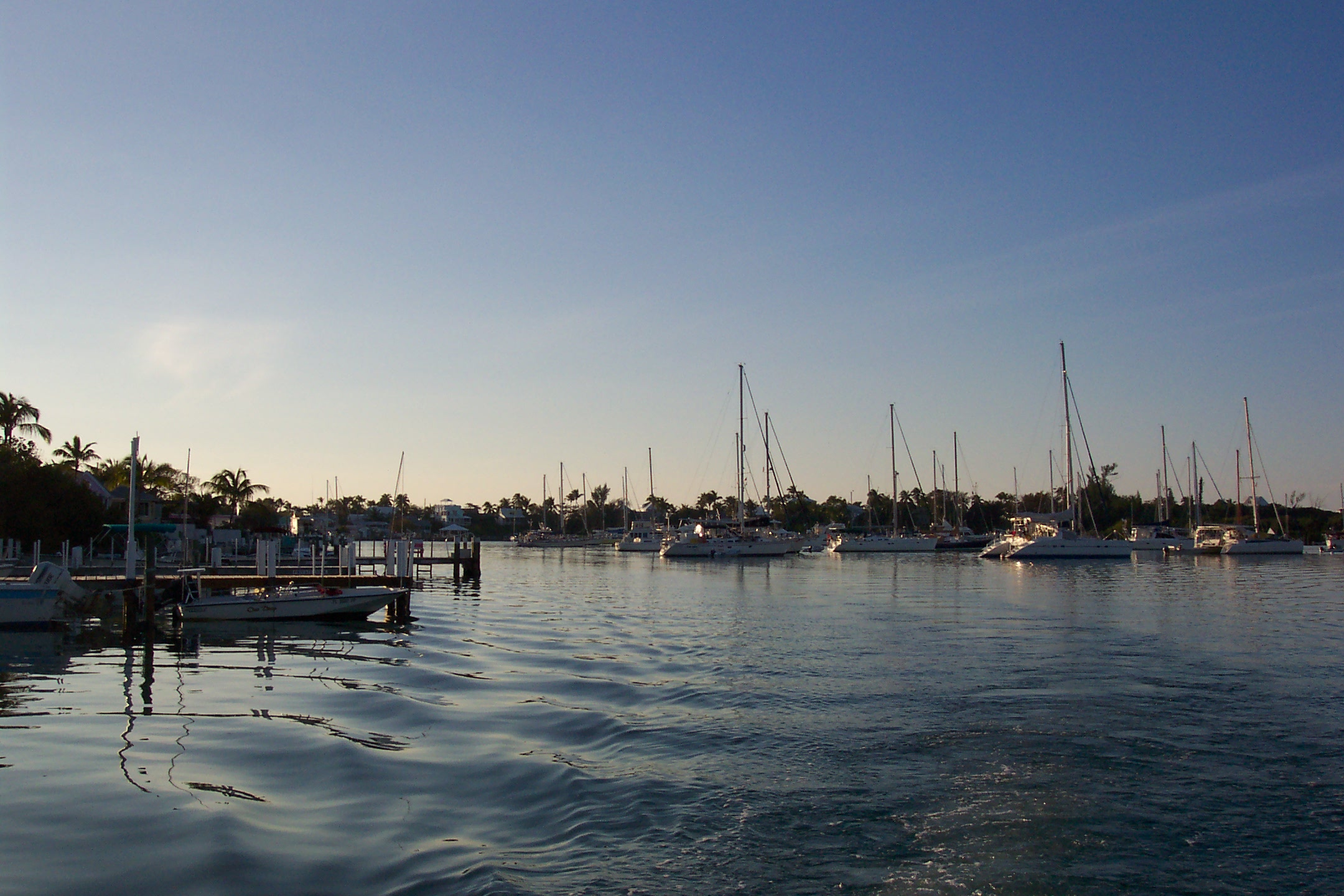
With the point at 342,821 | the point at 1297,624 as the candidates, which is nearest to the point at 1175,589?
the point at 1297,624

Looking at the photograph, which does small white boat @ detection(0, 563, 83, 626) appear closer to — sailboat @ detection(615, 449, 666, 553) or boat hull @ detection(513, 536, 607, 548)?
sailboat @ detection(615, 449, 666, 553)

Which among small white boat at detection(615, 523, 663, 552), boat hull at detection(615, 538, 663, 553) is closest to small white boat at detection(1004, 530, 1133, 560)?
small white boat at detection(615, 523, 663, 552)

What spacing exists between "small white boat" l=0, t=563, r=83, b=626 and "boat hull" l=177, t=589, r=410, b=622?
11.6 feet

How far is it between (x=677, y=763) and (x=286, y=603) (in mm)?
22960

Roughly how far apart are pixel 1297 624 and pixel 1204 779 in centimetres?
2313

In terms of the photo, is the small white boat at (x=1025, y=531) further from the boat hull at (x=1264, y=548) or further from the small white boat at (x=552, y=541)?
the small white boat at (x=552, y=541)

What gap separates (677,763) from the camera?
14.3 m

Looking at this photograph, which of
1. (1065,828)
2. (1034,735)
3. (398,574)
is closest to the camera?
(1065,828)

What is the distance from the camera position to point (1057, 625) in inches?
1256

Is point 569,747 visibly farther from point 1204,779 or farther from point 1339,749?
point 1339,749

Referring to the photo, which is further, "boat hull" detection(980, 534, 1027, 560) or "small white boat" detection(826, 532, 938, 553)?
"small white boat" detection(826, 532, 938, 553)

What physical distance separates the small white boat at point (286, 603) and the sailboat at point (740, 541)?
60.3 metres

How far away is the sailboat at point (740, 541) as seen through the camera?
308 feet

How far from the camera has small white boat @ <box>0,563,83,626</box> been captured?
29922 mm
